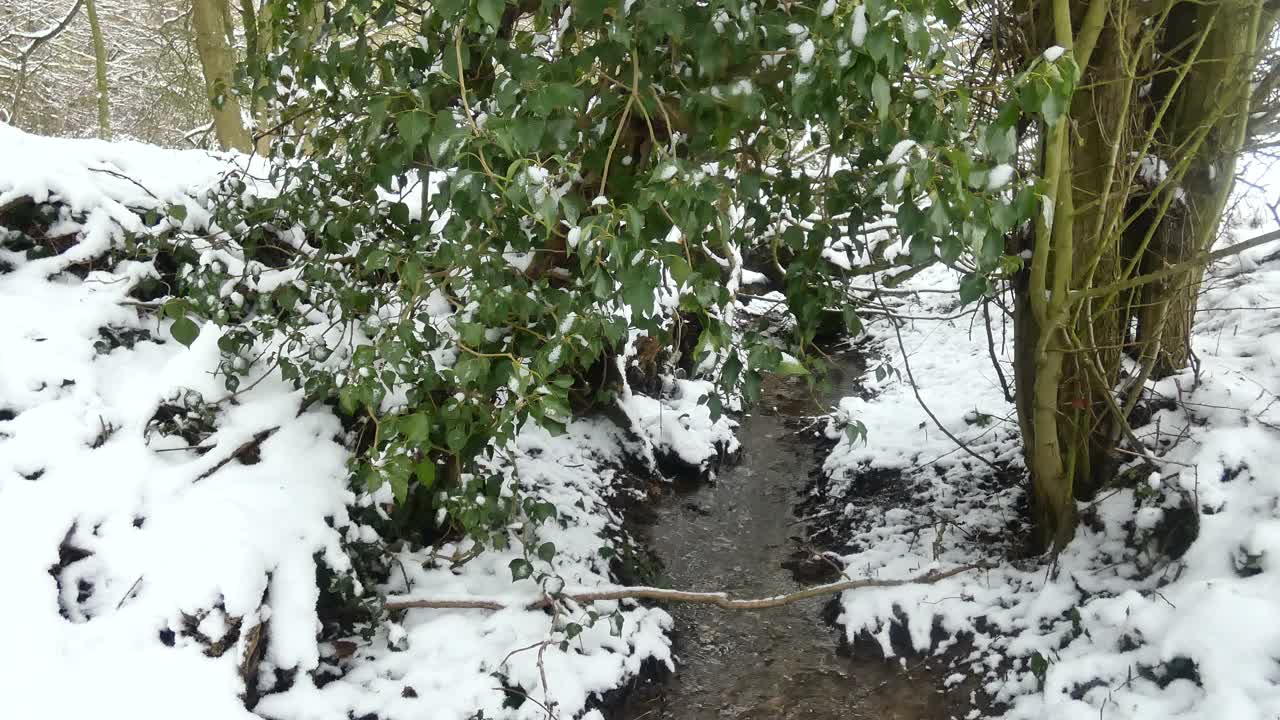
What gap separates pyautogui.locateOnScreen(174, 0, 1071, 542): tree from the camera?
195 cm

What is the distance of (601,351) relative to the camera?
127 inches

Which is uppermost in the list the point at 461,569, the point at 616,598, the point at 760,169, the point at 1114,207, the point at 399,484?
the point at 760,169

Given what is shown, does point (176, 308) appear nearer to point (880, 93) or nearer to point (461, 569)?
point (461, 569)

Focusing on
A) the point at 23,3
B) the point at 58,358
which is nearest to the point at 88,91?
the point at 23,3

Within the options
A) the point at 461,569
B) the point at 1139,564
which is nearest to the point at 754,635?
the point at 461,569

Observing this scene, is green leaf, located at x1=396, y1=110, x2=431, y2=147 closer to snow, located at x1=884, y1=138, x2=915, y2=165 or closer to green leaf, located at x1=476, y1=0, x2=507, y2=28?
green leaf, located at x1=476, y1=0, x2=507, y2=28

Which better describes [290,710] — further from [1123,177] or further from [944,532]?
[1123,177]

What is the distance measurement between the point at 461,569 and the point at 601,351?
1225 mm

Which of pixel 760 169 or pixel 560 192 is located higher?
pixel 760 169

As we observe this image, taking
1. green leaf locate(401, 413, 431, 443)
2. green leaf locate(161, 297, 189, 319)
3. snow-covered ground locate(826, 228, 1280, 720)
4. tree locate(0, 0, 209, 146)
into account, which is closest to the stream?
snow-covered ground locate(826, 228, 1280, 720)

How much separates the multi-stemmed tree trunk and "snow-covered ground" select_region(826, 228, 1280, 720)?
0.20 m

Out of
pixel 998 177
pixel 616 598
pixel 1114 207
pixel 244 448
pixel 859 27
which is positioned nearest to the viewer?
pixel 859 27

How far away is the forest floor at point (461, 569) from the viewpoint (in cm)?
252

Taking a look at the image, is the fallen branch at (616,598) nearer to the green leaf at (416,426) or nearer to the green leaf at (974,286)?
the green leaf at (416,426)
